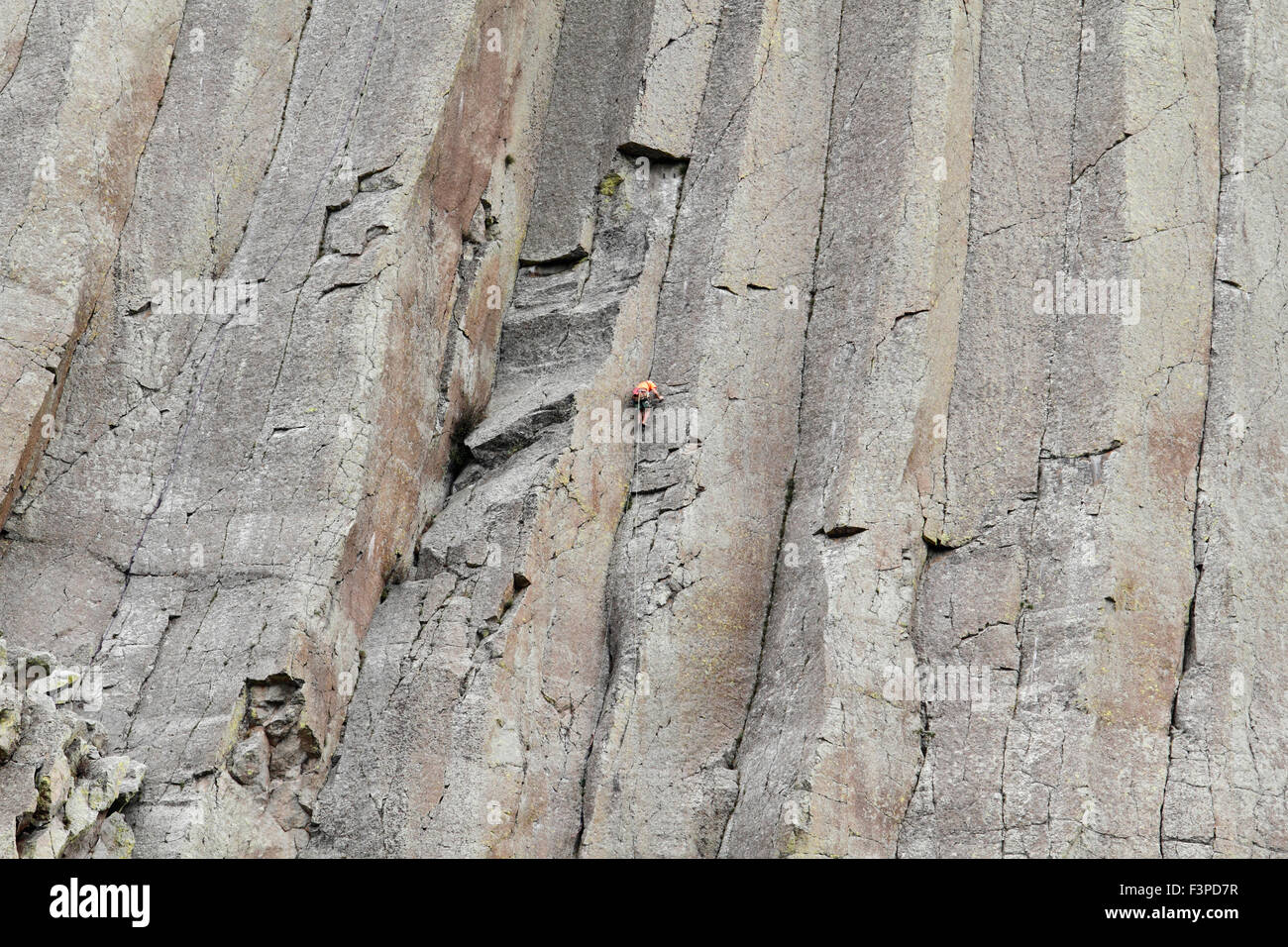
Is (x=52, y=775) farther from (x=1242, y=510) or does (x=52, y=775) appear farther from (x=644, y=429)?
(x=1242, y=510)

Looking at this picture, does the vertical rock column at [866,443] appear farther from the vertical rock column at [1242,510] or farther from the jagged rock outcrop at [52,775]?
→ the jagged rock outcrop at [52,775]

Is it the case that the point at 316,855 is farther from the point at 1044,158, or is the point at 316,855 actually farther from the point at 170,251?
the point at 1044,158

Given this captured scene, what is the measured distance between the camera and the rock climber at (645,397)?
15.9 m

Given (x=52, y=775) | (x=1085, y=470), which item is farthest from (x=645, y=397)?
(x=52, y=775)

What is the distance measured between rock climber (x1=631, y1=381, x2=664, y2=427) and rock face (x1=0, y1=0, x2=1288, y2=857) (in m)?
0.10

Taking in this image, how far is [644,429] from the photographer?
52.1ft

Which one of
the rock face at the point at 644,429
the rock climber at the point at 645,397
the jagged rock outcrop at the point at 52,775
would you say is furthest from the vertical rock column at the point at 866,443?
the jagged rock outcrop at the point at 52,775

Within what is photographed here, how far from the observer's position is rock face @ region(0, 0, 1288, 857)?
46.1 ft

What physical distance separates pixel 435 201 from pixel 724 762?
18.7 ft

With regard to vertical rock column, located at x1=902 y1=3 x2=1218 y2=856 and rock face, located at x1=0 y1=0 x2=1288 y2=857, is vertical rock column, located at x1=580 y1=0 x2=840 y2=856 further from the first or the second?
vertical rock column, located at x1=902 y1=3 x2=1218 y2=856

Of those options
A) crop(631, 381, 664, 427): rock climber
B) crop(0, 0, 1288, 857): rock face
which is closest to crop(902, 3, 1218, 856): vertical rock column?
crop(0, 0, 1288, 857): rock face

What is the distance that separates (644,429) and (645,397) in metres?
0.28

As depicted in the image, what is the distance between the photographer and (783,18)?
57.4ft

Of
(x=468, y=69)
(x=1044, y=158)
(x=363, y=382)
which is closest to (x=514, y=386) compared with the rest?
(x=363, y=382)
